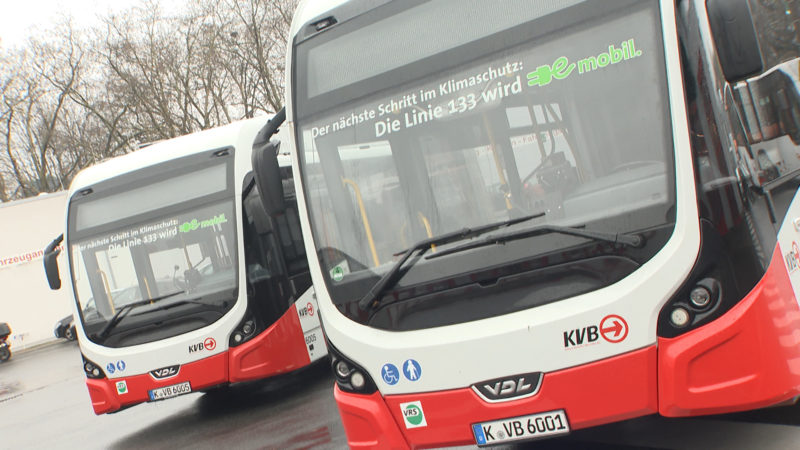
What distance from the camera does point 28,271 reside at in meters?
29.8

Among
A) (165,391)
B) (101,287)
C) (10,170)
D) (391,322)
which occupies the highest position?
(10,170)

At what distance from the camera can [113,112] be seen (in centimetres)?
4250

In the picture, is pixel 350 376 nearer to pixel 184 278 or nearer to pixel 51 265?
pixel 184 278

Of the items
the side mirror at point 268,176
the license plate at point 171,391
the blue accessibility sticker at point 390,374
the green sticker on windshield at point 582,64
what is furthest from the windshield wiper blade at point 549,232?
the license plate at point 171,391

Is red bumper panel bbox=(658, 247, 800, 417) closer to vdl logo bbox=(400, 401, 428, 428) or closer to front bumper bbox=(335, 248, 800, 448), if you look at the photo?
front bumper bbox=(335, 248, 800, 448)

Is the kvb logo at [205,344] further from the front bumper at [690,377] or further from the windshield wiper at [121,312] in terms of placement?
the front bumper at [690,377]

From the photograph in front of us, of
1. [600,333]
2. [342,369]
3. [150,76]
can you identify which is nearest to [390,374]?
[342,369]

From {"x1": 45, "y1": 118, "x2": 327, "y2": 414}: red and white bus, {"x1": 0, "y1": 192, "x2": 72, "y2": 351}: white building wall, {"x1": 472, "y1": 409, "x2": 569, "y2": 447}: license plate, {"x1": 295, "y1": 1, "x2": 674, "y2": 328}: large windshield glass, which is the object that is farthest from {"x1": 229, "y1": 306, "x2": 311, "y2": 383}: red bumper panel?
{"x1": 0, "y1": 192, "x2": 72, "y2": 351}: white building wall

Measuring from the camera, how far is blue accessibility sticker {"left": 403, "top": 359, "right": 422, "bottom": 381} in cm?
489

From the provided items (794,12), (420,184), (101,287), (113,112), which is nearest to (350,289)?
(420,184)

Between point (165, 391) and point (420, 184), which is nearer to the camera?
point (420, 184)

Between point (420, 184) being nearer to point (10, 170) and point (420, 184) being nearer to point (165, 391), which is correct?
point (165, 391)

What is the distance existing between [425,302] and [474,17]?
160 cm

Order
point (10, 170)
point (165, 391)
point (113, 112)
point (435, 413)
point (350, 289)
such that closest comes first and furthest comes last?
1. point (435, 413)
2. point (350, 289)
3. point (165, 391)
4. point (113, 112)
5. point (10, 170)
